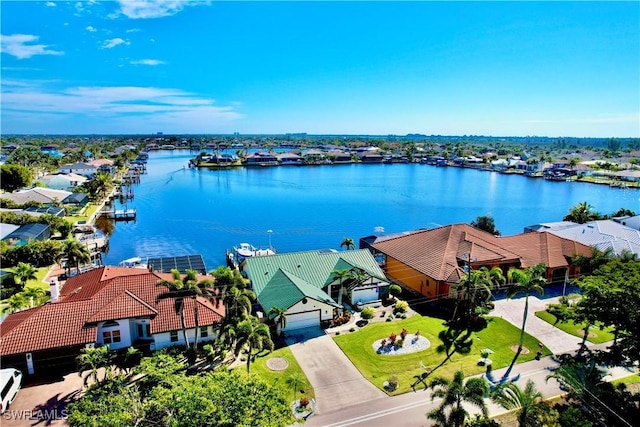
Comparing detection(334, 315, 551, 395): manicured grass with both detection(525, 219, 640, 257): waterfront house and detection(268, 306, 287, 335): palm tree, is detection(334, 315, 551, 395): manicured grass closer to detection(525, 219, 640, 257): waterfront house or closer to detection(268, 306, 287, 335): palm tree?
detection(268, 306, 287, 335): palm tree

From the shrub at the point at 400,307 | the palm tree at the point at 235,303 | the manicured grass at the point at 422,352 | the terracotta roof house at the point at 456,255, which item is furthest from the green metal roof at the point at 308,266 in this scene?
the palm tree at the point at 235,303

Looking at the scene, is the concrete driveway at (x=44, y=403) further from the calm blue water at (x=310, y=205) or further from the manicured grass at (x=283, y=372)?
the calm blue water at (x=310, y=205)

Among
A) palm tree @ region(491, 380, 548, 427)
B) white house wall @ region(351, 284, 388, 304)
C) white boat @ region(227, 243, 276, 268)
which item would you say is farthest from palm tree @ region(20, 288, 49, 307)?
palm tree @ region(491, 380, 548, 427)

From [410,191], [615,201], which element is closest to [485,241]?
[410,191]

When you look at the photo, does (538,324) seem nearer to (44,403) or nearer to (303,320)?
(303,320)

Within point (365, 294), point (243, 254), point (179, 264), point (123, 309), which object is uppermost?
point (123, 309)

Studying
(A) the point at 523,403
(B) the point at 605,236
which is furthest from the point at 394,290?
(B) the point at 605,236

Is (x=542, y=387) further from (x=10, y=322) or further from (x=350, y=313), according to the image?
(x=10, y=322)
